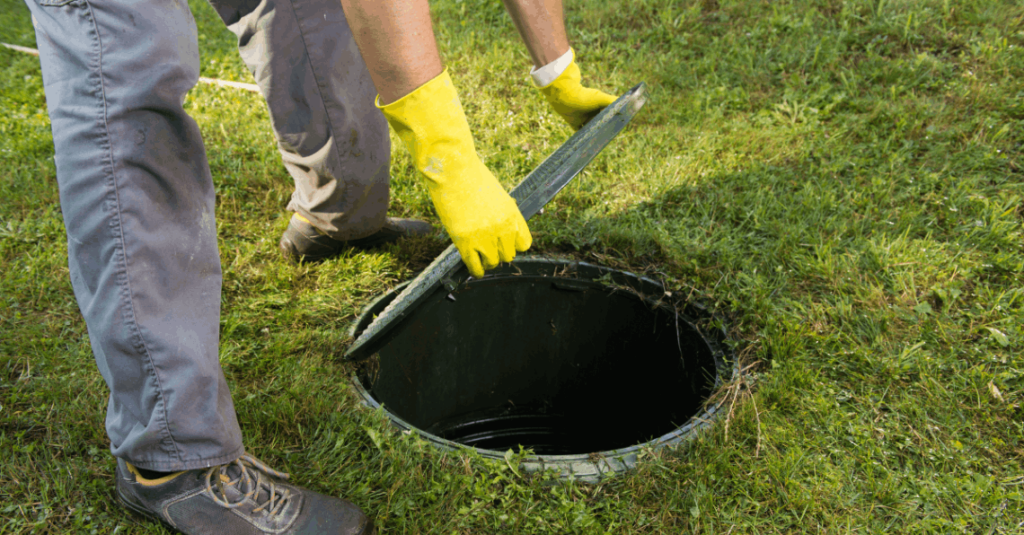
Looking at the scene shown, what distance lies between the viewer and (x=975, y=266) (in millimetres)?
2320

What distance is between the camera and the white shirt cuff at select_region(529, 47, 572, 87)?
2.10m

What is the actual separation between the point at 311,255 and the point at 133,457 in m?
1.21

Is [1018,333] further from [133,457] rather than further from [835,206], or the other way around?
[133,457]

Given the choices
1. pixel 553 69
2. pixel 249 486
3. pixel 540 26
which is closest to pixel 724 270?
pixel 553 69

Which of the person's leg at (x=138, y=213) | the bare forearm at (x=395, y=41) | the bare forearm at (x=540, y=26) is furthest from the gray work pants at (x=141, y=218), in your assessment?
the bare forearm at (x=540, y=26)

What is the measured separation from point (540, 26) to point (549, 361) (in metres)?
1.32

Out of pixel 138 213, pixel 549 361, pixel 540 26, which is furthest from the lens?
pixel 549 361

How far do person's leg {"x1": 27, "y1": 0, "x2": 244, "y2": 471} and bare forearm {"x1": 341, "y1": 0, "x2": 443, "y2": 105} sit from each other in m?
0.37

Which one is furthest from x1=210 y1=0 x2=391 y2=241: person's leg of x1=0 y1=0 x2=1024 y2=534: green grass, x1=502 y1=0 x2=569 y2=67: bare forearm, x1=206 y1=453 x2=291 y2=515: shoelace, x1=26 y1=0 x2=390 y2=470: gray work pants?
x1=206 y1=453 x2=291 y2=515: shoelace

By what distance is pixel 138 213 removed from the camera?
133 centimetres

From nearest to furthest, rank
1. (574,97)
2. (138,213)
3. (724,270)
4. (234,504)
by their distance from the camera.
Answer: (138,213), (234,504), (574,97), (724,270)

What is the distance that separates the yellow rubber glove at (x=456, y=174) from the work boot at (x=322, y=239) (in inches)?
37.2

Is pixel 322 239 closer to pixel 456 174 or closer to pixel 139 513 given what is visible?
pixel 456 174

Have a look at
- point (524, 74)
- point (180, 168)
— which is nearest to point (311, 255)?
point (180, 168)
